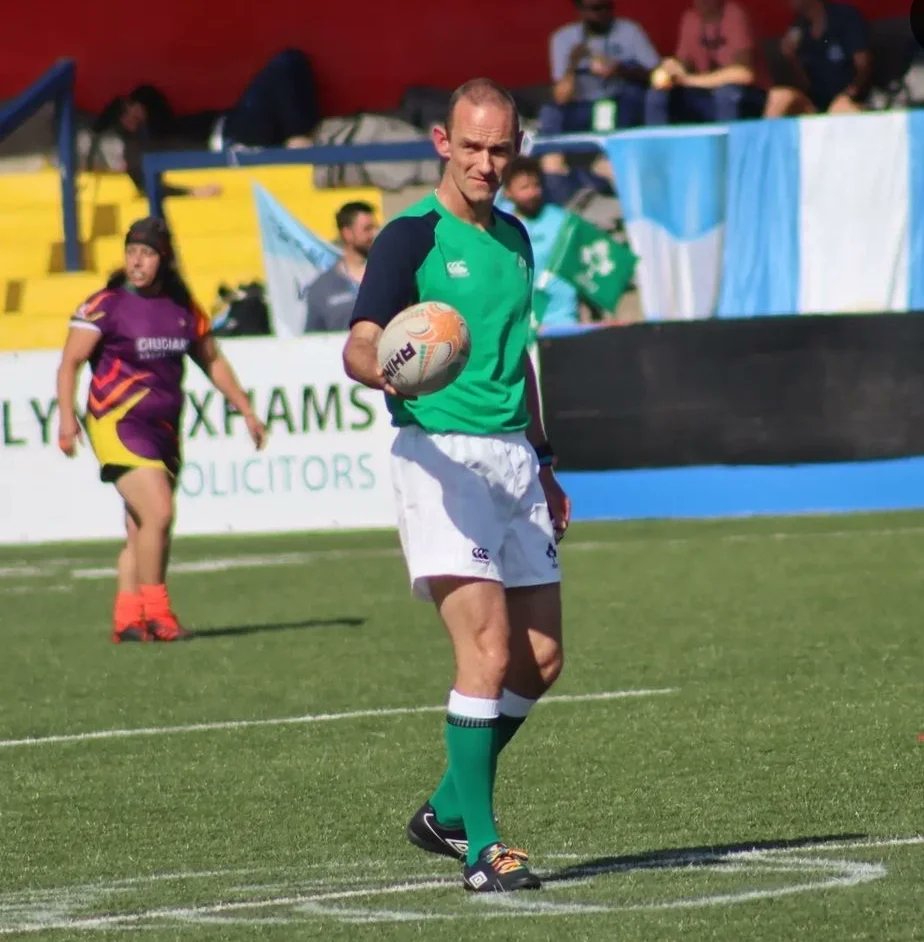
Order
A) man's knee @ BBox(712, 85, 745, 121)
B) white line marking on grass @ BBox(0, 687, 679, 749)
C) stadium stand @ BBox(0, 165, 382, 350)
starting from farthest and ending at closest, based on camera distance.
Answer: stadium stand @ BBox(0, 165, 382, 350) < man's knee @ BBox(712, 85, 745, 121) < white line marking on grass @ BBox(0, 687, 679, 749)

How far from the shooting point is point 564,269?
19.6 meters

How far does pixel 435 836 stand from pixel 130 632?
21.6 feet

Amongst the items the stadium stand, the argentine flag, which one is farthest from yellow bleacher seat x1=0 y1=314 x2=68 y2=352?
the argentine flag

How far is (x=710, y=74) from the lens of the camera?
2225 cm

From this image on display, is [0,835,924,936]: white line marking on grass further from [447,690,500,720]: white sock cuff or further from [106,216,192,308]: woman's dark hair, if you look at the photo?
[106,216,192,308]: woman's dark hair

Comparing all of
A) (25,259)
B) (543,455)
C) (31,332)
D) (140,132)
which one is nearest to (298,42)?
(140,132)

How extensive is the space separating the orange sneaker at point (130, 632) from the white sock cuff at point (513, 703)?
6474 millimetres

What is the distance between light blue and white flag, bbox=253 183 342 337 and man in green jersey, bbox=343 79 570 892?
14.2 m

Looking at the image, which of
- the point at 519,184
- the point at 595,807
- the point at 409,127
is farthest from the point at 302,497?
the point at 595,807

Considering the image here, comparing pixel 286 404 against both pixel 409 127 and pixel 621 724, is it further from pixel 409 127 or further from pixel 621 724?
pixel 621 724

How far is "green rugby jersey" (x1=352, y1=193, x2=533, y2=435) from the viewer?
20.4ft

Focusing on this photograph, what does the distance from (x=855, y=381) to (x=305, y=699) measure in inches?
339

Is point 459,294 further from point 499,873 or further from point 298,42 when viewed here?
point 298,42

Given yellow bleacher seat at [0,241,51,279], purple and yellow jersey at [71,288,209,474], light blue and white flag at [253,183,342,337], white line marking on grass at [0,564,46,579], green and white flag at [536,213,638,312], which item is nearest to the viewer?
purple and yellow jersey at [71,288,209,474]
